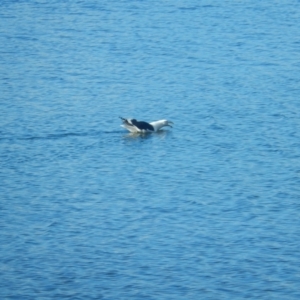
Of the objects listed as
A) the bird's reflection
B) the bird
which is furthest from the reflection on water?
the bird

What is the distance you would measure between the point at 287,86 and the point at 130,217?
11.9 meters

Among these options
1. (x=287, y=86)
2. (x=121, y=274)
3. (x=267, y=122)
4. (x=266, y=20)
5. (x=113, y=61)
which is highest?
(x=266, y=20)

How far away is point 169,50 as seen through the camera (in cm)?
4097

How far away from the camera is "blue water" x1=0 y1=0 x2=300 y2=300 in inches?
885

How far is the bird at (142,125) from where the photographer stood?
3114 cm

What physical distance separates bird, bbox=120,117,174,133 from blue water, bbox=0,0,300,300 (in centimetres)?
23

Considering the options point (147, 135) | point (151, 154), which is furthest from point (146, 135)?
point (151, 154)

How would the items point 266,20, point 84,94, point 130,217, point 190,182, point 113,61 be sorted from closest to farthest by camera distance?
1. point 130,217
2. point 190,182
3. point 84,94
4. point 113,61
5. point 266,20

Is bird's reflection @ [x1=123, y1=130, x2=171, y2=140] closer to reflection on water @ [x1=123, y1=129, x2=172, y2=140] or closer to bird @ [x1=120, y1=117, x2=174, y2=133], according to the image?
reflection on water @ [x1=123, y1=129, x2=172, y2=140]

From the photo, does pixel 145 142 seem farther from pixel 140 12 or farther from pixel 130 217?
pixel 140 12

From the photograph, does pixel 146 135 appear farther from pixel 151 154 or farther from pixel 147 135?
pixel 151 154

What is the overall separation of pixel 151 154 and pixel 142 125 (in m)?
1.46

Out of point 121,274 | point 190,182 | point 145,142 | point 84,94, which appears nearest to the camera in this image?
point 121,274

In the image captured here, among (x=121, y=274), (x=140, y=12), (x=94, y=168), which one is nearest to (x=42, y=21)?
(x=140, y=12)
